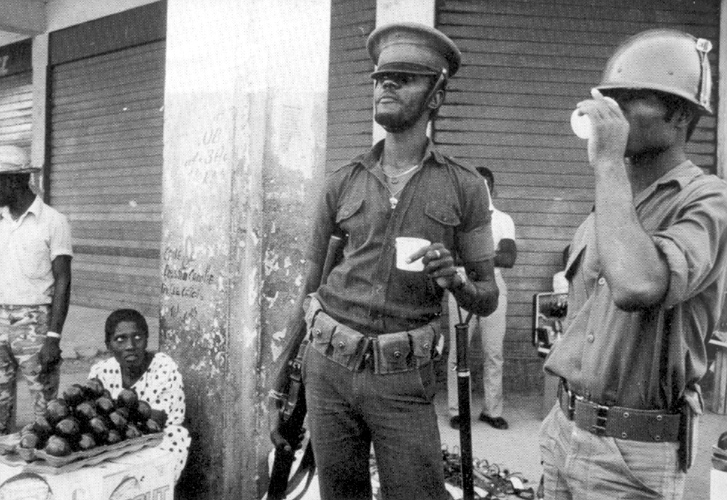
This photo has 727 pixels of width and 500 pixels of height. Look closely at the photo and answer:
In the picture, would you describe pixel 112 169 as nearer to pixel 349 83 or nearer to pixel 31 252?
pixel 349 83

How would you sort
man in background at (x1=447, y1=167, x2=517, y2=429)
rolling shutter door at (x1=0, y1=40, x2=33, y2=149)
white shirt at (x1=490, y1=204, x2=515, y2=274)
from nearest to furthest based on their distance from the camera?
1. man in background at (x1=447, y1=167, x2=517, y2=429)
2. white shirt at (x1=490, y1=204, x2=515, y2=274)
3. rolling shutter door at (x1=0, y1=40, x2=33, y2=149)

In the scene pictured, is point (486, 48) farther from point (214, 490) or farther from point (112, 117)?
point (112, 117)

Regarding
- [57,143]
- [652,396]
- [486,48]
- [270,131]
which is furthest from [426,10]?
[57,143]

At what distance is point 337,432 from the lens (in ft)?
8.29

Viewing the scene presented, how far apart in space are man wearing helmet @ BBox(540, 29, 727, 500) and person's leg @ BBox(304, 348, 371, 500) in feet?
2.82

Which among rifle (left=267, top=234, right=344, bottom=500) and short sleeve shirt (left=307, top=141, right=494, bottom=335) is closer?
short sleeve shirt (left=307, top=141, right=494, bottom=335)

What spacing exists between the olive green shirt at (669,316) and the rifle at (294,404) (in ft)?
3.73

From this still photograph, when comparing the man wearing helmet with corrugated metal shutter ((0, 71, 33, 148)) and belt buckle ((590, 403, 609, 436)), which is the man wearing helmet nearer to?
belt buckle ((590, 403, 609, 436))

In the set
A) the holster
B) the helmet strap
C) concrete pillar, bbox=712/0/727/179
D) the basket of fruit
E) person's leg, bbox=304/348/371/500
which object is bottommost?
the basket of fruit

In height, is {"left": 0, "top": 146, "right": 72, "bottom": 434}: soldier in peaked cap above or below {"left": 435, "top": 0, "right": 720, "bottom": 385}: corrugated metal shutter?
below

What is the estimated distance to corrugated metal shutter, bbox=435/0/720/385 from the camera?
6.69 metres

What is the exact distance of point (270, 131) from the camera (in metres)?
3.77

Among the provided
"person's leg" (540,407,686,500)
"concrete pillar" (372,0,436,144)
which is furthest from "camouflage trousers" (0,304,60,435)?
"concrete pillar" (372,0,436,144)

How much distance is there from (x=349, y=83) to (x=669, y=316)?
5.59 metres
